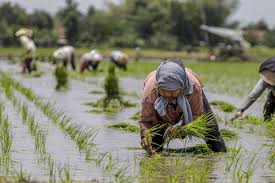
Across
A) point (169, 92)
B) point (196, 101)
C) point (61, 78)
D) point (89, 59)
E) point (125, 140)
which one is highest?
point (169, 92)

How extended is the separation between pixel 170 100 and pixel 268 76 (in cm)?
238

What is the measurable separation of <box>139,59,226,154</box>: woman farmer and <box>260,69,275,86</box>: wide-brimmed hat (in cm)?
184

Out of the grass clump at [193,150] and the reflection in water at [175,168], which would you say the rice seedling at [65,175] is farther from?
the grass clump at [193,150]

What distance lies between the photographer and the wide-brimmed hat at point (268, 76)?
838 centimetres

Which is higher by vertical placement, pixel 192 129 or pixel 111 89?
pixel 192 129

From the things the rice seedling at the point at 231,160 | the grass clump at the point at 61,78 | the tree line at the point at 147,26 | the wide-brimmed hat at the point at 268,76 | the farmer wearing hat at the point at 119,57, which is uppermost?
the wide-brimmed hat at the point at 268,76

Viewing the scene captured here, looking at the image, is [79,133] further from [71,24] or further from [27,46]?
[71,24]

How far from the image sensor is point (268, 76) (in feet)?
27.6

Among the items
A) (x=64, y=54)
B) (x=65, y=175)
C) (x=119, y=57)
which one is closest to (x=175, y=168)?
(x=65, y=175)

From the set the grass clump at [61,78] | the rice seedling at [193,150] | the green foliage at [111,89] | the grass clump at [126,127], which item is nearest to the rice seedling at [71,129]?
the grass clump at [126,127]

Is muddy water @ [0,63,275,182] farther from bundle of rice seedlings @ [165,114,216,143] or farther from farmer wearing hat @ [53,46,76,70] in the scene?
farmer wearing hat @ [53,46,76,70]

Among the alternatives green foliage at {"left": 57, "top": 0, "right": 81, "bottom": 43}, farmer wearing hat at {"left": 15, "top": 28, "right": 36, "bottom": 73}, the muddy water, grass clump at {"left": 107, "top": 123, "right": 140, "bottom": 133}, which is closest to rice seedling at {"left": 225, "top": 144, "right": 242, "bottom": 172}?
the muddy water

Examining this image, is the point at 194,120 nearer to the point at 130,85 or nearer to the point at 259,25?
the point at 130,85

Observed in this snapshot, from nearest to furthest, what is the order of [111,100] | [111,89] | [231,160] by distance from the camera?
[231,160]
[111,89]
[111,100]
